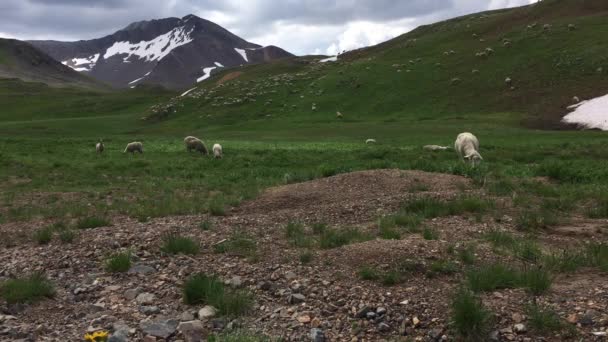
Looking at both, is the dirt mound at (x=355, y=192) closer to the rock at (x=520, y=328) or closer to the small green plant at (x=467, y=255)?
the small green plant at (x=467, y=255)

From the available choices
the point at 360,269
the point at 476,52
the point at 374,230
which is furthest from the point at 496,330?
the point at 476,52

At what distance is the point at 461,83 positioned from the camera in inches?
2515

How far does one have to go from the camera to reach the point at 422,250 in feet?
31.7

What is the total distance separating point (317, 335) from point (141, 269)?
4202 millimetres

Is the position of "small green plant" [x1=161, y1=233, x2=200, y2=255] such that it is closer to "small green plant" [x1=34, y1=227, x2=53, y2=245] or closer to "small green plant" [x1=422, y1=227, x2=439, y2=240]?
"small green plant" [x1=34, y1=227, x2=53, y2=245]

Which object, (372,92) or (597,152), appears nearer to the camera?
(597,152)

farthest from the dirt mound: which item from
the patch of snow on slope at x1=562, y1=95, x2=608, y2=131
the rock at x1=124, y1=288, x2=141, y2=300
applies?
the patch of snow on slope at x1=562, y1=95, x2=608, y2=131

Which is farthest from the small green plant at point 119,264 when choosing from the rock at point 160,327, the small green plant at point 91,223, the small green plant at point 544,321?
the small green plant at point 544,321

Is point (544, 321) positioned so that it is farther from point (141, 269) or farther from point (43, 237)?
point (43, 237)

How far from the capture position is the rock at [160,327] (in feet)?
23.9

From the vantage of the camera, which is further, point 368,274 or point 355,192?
point 355,192

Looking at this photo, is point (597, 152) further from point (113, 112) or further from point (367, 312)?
point (113, 112)

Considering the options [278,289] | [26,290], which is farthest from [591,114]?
[26,290]

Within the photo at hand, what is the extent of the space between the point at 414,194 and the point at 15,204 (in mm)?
14049
